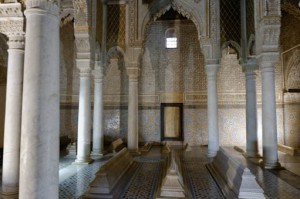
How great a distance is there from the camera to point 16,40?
177 inches

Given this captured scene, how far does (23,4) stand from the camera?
436 centimetres

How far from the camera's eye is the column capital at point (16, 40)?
4.45 m

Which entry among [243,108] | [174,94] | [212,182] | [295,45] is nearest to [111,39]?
[174,94]

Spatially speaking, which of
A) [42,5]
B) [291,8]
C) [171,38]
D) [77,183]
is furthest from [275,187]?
[171,38]

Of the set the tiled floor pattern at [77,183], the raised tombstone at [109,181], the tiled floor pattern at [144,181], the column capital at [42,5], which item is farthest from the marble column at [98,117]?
the column capital at [42,5]

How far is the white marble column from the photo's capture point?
2771 mm

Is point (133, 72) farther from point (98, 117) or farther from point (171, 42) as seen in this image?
point (171, 42)

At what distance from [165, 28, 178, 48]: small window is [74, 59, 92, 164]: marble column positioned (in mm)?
6003

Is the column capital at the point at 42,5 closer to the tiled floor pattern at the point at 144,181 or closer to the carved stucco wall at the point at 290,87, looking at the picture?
the tiled floor pattern at the point at 144,181

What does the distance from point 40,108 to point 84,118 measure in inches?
207

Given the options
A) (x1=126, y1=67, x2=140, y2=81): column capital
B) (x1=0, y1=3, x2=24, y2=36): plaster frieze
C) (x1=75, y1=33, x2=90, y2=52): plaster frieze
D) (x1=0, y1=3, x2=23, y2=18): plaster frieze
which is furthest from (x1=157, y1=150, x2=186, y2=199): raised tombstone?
(x1=126, y1=67, x2=140, y2=81): column capital

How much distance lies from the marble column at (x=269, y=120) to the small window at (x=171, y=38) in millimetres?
6256

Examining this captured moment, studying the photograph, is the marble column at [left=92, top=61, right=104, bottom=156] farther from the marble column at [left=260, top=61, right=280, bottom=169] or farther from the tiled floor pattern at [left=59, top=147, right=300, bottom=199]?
the marble column at [left=260, top=61, right=280, bottom=169]

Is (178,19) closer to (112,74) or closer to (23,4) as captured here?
(112,74)
